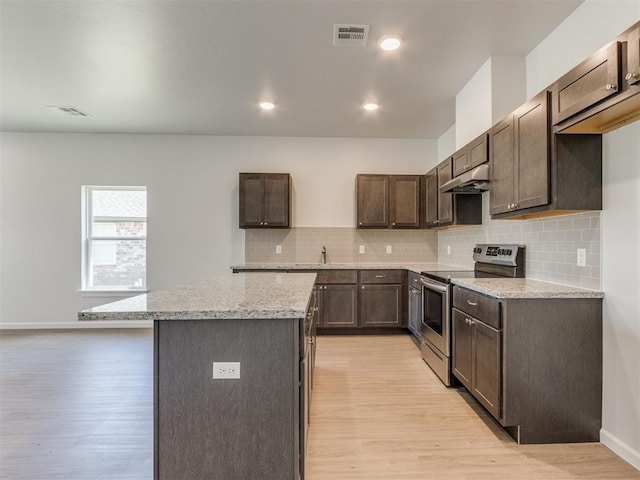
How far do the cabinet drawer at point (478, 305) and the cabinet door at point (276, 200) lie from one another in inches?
102

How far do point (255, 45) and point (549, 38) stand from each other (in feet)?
7.45

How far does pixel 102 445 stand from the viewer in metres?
2.14

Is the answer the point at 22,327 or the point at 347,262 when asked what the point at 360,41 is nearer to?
the point at 347,262

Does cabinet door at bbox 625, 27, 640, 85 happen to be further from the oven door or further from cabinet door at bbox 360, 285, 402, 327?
cabinet door at bbox 360, 285, 402, 327

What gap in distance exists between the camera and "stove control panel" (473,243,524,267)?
287 cm

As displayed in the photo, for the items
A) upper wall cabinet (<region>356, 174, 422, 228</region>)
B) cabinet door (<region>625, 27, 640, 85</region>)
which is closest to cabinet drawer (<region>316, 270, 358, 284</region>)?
upper wall cabinet (<region>356, 174, 422, 228</region>)

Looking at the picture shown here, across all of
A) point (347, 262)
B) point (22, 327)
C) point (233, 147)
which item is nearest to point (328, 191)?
point (347, 262)

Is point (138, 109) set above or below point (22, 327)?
above

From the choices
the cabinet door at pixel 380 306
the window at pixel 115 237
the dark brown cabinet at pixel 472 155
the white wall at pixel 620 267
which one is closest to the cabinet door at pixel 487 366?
the white wall at pixel 620 267

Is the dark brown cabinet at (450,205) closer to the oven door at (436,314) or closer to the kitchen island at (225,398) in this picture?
the oven door at (436,314)

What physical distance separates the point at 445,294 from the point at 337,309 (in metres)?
1.82

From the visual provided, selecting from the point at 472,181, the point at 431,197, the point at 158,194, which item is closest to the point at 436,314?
the point at 472,181

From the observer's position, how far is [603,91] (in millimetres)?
1666

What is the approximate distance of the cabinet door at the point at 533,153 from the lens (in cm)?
212
